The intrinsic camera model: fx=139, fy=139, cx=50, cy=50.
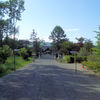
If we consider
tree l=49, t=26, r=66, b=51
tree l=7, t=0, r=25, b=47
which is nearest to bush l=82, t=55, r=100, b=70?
tree l=7, t=0, r=25, b=47

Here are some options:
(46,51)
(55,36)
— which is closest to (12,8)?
(55,36)

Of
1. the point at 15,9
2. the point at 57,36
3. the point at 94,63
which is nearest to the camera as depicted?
the point at 94,63

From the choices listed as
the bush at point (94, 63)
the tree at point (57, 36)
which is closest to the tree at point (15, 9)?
the bush at point (94, 63)

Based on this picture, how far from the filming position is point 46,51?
117688 mm

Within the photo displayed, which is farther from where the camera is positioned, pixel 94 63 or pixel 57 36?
pixel 57 36

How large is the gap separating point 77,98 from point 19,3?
75.6 ft

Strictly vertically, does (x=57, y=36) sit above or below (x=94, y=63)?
above

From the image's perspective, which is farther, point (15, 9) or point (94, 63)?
point (15, 9)

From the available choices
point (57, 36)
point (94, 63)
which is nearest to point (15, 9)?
point (94, 63)

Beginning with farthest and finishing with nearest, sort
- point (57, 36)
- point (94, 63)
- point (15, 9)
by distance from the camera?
point (57, 36), point (15, 9), point (94, 63)

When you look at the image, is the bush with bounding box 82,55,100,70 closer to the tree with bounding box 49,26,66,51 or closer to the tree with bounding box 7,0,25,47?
the tree with bounding box 7,0,25,47

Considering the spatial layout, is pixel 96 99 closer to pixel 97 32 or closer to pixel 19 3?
pixel 97 32

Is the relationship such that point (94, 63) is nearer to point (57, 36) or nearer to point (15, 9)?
point (15, 9)

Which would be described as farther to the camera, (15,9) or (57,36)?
(57,36)
